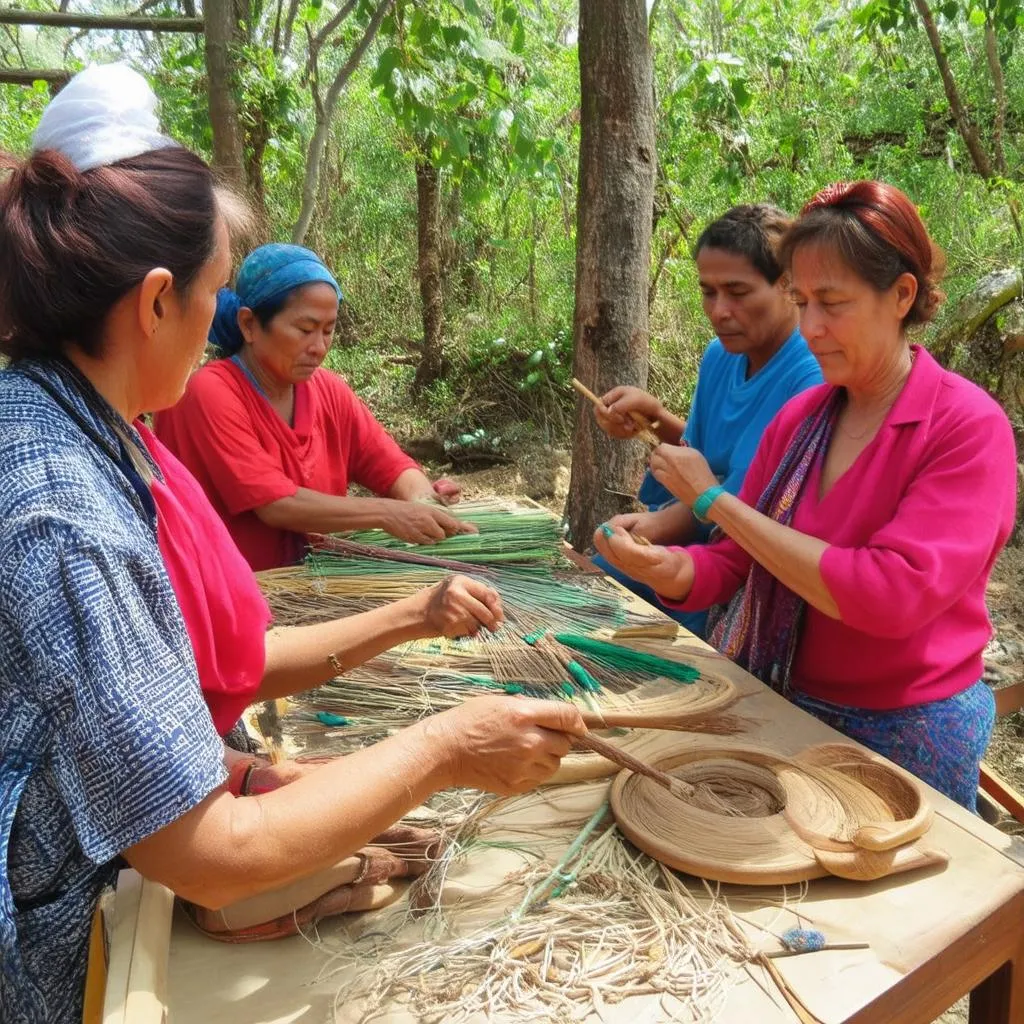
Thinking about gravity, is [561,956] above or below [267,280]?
below

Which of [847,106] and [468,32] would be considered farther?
[847,106]

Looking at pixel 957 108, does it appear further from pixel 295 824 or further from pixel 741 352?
pixel 295 824

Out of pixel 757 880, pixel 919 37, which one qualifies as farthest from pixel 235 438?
pixel 919 37

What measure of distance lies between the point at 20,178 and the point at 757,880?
139cm

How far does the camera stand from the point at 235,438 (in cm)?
288

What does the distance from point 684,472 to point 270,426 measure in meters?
1.52

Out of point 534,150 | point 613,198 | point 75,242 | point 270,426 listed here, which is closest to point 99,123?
point 75,242

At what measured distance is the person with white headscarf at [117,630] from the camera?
39.9 inches

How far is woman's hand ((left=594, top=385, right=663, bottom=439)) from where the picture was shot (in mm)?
3012

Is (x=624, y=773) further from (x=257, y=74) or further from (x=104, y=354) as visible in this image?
(x=257, y=74)

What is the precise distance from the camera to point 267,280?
2.93 m

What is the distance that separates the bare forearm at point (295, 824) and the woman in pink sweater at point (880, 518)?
3.03 ft

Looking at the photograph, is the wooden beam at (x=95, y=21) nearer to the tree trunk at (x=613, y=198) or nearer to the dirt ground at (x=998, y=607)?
the tree trunk at (x=613, y=198)

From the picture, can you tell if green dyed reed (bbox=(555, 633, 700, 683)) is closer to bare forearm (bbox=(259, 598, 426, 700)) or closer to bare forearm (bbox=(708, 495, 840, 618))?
bare forearm (bbox=(708, 495, 840, 618))
